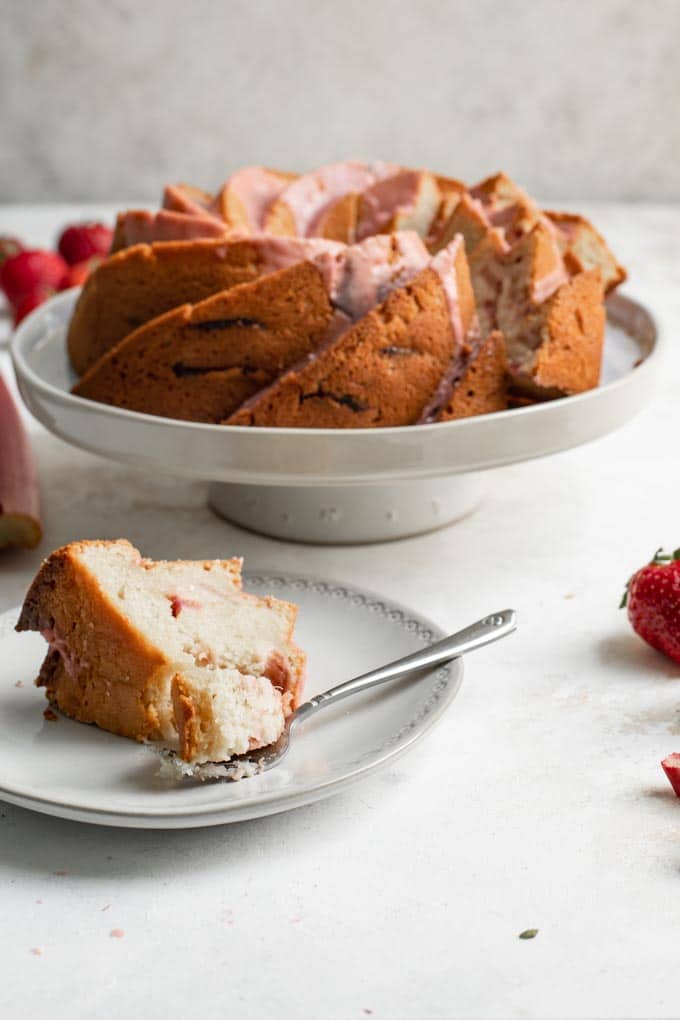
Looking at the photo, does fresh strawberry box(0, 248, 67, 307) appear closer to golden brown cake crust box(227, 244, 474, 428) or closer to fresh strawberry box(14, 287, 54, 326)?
fresh strawberry box(14, 287, 54, 326)

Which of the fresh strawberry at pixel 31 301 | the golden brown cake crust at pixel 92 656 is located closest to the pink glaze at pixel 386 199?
the golden brown cake crust at pixel 92 656

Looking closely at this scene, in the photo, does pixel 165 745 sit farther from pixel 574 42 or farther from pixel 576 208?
pixel 574 42

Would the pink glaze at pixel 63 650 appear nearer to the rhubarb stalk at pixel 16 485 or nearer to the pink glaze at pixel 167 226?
the rhubarb stalk at pixel 16 485

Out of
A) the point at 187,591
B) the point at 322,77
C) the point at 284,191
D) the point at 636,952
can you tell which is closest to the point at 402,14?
the point at 322,77

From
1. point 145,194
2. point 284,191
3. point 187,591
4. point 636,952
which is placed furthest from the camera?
point 145,194

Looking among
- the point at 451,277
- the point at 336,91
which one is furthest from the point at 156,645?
the point at 336,91

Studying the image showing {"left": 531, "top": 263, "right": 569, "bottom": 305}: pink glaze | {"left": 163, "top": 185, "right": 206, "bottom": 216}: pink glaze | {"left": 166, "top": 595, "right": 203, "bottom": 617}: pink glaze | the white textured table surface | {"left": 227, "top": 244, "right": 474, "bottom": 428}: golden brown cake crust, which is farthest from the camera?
{"left": 163, "top": 185, "right": 206, "bottom": 216}: pink glaze

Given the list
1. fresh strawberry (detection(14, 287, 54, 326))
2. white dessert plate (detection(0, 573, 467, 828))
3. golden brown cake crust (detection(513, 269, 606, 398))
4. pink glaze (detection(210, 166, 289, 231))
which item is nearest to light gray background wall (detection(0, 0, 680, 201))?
fresh strawberry (detection(14, 287, 54, 326))
